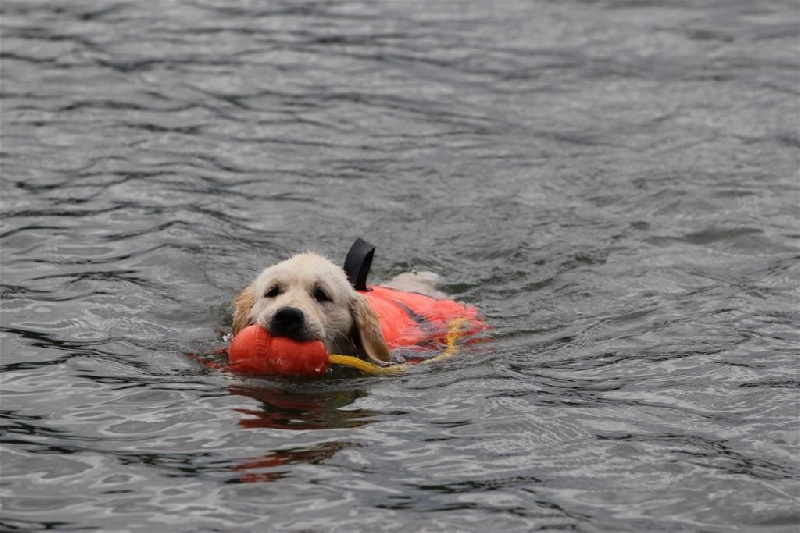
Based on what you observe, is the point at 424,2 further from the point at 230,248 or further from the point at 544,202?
the point at 230,248

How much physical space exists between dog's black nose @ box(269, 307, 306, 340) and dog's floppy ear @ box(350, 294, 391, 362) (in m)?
0.61

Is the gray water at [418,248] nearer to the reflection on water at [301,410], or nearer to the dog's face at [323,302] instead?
the reflection on water at [301,410]

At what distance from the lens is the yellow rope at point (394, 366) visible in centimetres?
712

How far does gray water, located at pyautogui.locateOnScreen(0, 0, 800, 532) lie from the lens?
5.47m

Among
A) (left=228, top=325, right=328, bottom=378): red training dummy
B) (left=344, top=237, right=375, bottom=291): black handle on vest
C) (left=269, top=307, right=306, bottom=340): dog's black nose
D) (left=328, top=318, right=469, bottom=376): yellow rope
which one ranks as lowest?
(left=328, top=318, right=469, bottom=376): yellow rope

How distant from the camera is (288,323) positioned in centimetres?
698

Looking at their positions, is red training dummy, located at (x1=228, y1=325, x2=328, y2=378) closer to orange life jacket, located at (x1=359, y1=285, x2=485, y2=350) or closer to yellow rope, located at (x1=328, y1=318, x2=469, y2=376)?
yellow rope, located at (x1=328, y1=318, x2=469, y2=376)

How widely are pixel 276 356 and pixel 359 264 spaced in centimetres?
112

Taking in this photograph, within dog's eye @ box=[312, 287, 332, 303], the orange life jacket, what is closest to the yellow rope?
the orange life jacket

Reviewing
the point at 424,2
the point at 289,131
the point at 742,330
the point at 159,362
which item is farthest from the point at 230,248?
the point at 424,2

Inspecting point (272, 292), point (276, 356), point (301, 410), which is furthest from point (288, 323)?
point (301, 410)

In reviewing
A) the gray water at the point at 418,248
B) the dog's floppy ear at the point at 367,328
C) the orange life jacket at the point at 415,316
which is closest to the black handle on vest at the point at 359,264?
the orange life jacket at the point at 415,316

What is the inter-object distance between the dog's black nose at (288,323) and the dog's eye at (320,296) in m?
0.48

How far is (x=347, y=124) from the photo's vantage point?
1277 cm
